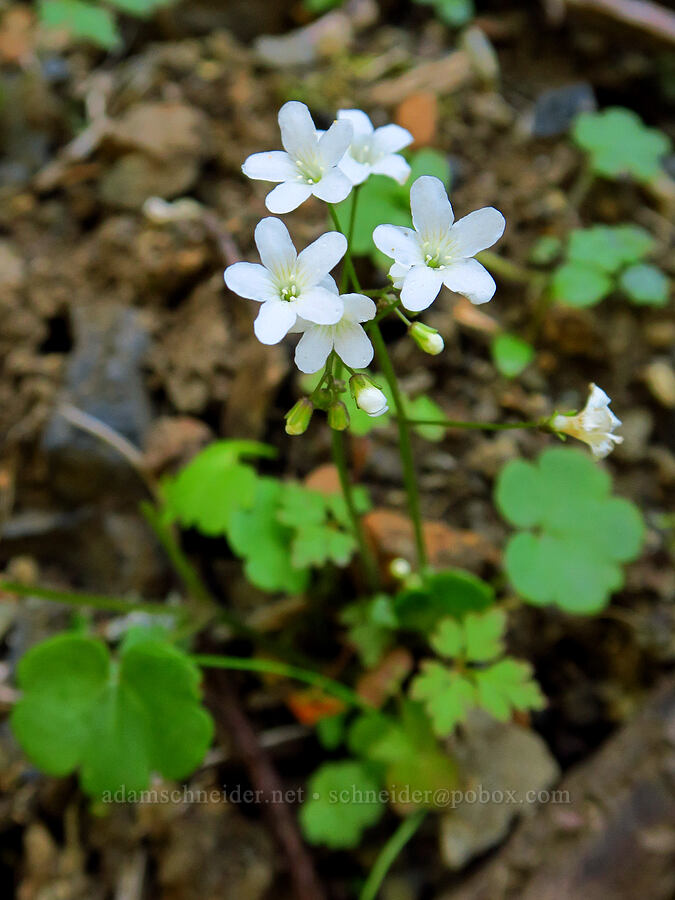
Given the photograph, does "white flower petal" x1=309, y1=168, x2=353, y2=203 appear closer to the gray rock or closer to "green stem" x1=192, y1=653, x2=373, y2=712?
"green stem" x1=192, y1=653, x2=373, y2=712

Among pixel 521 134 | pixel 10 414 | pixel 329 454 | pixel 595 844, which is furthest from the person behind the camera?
pixel 521 134

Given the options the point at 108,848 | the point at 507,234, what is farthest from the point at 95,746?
the point at 507,234

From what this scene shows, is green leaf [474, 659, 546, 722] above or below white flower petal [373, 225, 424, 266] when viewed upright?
below

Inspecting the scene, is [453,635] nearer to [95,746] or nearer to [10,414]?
[95,746]

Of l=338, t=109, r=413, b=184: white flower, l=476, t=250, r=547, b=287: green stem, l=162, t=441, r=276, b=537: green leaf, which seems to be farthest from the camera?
l=476, t=250, r=547, b=287: green stem

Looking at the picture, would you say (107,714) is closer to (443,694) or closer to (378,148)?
(443,694)

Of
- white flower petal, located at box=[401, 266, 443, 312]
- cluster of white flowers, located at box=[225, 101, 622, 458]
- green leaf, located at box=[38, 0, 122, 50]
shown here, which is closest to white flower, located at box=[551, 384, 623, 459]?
cluster of white flowers, located at box=[225, 101, 622, 458]

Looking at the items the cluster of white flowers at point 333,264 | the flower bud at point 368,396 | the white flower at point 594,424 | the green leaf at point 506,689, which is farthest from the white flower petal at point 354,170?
the green leaf at point 506,689
